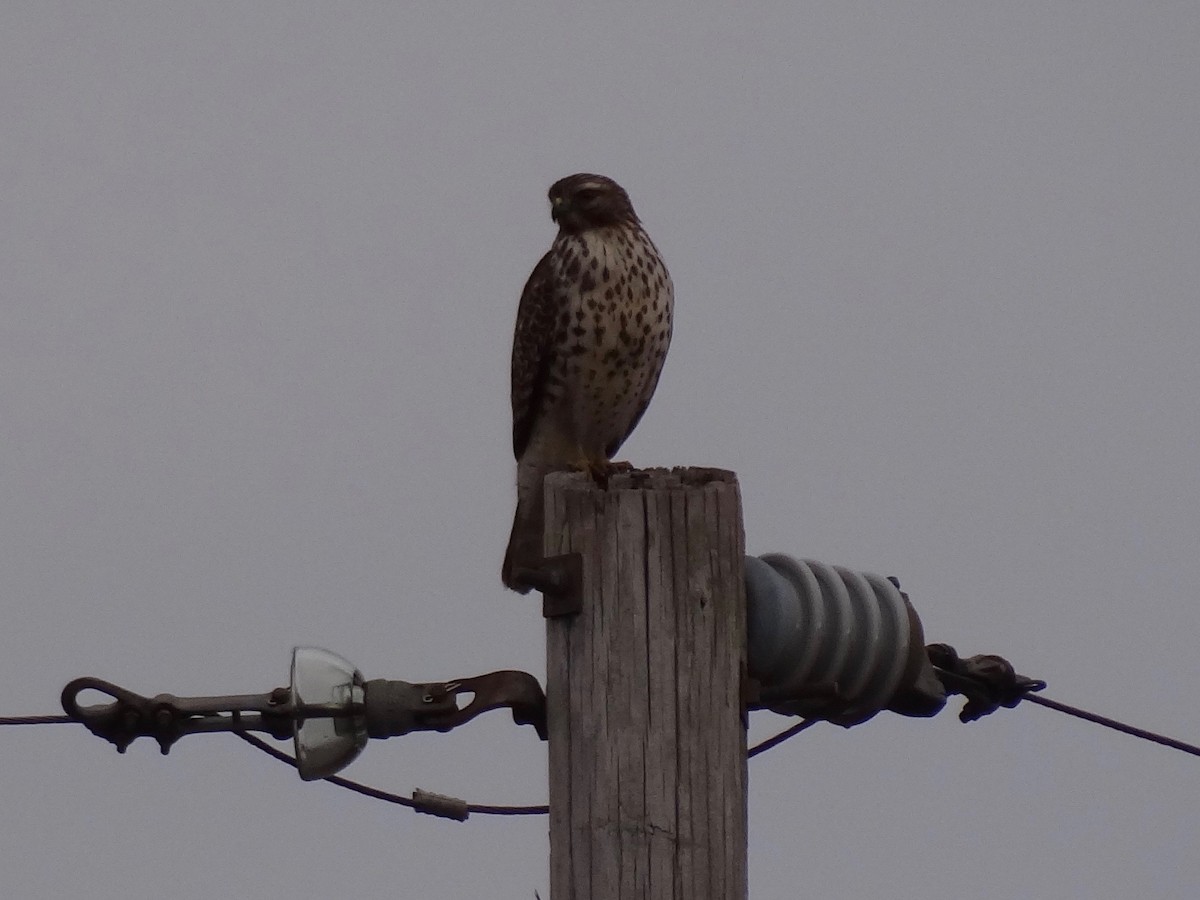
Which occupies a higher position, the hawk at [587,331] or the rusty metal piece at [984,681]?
the hawk at [587,331]

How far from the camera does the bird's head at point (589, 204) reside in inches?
267

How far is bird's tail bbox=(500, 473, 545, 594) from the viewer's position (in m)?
6.33

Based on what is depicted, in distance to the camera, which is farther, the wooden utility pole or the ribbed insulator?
the ribbed insulator

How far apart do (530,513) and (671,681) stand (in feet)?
9.76

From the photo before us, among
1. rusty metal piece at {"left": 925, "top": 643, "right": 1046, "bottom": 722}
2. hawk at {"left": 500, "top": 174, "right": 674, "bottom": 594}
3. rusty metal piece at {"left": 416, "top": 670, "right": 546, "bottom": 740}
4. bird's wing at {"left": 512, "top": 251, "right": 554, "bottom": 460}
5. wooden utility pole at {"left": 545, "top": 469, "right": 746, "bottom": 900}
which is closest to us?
wooden utility pole at {"left": 545, "top": 469, "right": 746, "bottom": 900}

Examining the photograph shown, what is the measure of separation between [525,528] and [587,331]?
2.17 ft

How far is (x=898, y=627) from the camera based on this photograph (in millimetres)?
4254

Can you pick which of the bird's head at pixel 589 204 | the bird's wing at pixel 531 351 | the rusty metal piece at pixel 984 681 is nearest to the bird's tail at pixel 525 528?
the bird's wing at pixel 531 351

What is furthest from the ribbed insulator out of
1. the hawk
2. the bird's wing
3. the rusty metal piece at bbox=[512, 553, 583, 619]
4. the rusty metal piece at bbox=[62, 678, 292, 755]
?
the bird's wing

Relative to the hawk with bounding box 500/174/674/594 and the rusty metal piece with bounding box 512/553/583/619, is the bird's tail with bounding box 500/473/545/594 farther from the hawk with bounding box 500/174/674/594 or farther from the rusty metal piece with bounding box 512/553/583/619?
the rusty metal piece with bounding box 512/553/583/619

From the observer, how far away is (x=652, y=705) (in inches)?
149

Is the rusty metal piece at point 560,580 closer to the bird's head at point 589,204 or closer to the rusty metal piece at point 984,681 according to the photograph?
the rusty metal piece at point 984,681

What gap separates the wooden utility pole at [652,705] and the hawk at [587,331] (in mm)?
2553

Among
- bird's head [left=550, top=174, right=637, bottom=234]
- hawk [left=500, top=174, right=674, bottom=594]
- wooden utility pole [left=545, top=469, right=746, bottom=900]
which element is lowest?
wooden utility pole [left=545, top=469, right=746, bottom=900]
